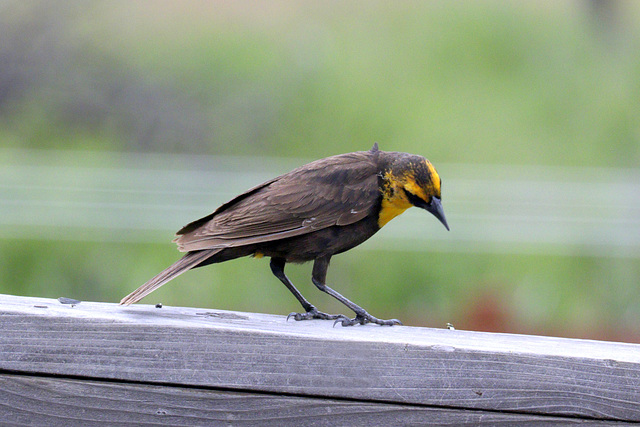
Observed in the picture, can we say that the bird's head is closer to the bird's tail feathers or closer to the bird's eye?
the bird's eye

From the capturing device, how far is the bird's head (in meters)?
3.65

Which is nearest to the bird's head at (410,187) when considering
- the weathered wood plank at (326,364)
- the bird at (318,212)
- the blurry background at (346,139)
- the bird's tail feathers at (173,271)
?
the bird at (318,212)

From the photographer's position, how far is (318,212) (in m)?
3.60

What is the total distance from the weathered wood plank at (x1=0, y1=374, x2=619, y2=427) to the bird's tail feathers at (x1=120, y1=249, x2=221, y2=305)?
636mm

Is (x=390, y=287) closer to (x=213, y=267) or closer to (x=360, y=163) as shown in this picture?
(x=213, y=267)

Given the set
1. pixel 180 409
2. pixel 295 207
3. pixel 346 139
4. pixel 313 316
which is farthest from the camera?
pixel 346 139

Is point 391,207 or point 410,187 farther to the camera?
point 391,207

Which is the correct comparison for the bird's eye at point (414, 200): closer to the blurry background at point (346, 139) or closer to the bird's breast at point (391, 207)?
the bird's breast at point (391, 207)

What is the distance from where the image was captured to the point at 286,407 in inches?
86.9

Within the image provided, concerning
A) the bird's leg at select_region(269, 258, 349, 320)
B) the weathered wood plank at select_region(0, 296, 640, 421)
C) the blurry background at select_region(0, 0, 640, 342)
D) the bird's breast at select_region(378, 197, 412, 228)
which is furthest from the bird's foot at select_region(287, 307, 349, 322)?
the blurry background at select_region(0, 0, 640, 342)

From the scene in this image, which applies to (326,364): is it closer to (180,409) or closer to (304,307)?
(180,409)

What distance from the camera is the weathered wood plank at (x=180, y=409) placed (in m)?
2.20

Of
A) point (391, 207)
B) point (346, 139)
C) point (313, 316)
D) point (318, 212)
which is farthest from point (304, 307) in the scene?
point (346, 139)

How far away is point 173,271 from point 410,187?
113cm
